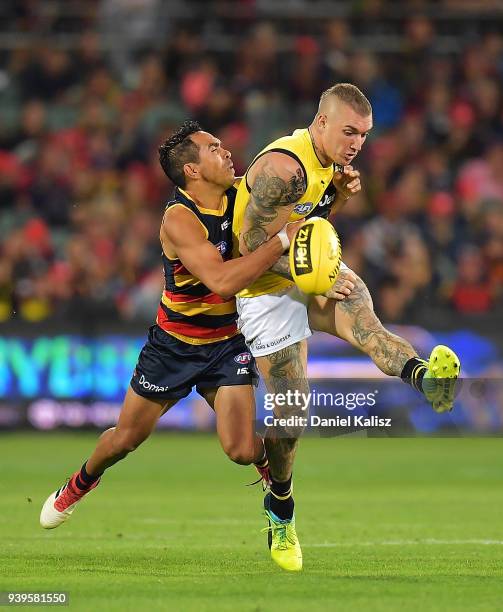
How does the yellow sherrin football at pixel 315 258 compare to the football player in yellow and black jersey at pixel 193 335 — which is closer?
the yellow sherrin football at pixel 315 258

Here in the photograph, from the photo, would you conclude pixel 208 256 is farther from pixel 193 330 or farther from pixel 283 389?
pixel 283 389

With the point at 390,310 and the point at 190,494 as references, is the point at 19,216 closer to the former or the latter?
the point at 390,310

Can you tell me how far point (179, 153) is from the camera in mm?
8453

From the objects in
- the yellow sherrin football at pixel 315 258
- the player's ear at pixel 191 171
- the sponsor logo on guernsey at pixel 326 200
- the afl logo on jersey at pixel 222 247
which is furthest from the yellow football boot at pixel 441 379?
the player's ear at pixel 191 171

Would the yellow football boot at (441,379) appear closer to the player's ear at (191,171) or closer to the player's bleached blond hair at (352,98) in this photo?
the player's bleached blond hair at (352,98)

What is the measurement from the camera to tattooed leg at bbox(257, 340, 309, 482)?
8.19 m

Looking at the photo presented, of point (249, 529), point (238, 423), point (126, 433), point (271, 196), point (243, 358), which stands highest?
point (271, 196)

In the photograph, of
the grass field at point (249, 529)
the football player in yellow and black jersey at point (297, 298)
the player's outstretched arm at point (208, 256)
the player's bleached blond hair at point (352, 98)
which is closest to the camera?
the grass field at point (249, 529)

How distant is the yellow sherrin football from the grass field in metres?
1.56

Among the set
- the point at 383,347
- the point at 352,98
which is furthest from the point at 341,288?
the point at 352,98

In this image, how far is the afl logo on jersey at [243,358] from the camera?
8.36 meters

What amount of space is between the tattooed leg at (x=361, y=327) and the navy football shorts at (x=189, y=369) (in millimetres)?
506

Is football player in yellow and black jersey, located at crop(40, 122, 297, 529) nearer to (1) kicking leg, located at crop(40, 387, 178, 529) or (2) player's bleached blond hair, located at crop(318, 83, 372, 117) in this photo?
(1) kicking leg, located at crop(40, 387, 178, 529)

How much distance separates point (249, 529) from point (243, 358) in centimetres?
193
